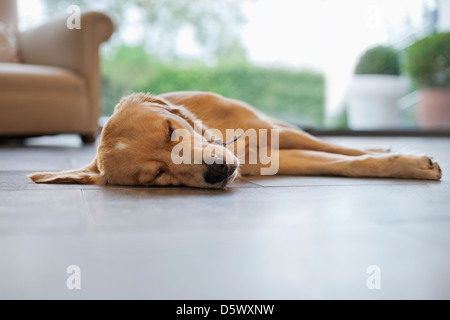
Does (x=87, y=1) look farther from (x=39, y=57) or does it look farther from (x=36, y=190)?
(x=36, y=190)

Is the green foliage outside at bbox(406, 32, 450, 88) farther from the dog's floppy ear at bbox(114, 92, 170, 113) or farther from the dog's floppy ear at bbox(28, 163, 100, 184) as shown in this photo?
the dog's floppy ear at bbox(28, 163, 100, 184)

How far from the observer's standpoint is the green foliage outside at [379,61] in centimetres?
793

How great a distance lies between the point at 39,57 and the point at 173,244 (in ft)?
14.4

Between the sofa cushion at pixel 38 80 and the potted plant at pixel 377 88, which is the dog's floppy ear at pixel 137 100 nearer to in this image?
the sofa cushion at pixel 38 80

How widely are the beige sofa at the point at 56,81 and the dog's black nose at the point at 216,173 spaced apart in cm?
309

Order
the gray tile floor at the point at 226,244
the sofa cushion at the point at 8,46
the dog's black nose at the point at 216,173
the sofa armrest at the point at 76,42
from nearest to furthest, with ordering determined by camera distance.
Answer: the gray tile floor at the point at 226,244
the dog's black nose at the point at 216,173
the sofa armrest at the point at 76,42
the sofa cushion at the point at 8,46

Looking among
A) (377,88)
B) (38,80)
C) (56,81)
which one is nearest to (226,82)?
(377,88)

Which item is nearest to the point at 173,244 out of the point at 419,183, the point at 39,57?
the point at 419,183

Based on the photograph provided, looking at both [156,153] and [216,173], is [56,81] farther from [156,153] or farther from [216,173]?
[216,173]

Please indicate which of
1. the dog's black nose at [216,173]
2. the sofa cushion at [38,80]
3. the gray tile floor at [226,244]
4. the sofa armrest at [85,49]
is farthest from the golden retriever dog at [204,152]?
the sofa armrest at [85,49]

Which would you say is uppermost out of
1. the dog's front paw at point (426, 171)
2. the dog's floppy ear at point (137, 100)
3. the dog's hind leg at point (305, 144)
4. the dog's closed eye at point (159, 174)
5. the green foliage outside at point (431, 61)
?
the green foliage outside at point (431, 61)

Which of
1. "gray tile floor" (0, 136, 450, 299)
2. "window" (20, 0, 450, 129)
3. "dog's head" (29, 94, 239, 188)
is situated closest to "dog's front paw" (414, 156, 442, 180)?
"gray tile floor" (0, 136, 450, 299)

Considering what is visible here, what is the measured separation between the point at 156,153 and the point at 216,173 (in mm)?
233

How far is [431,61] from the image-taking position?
746cm
